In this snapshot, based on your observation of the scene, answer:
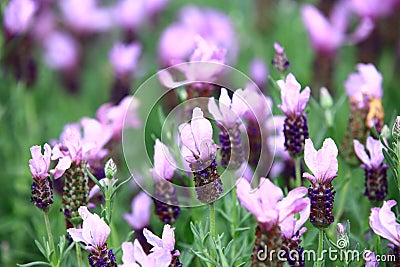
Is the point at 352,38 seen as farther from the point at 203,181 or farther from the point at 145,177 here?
the point at 203,181

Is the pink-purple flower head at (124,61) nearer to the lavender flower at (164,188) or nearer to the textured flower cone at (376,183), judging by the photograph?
the lavender flower at (164,188)

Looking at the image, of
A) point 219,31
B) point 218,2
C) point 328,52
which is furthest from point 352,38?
point 218,2

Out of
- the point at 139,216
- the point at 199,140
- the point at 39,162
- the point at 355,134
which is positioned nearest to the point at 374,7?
the point at 355,134

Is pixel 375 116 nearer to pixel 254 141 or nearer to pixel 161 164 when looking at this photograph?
pixel 254 141

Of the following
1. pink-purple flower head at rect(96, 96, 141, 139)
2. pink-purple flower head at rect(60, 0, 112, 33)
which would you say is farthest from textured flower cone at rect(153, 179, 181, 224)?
pink-purple flower head at rect(60, 0, 112, 33)

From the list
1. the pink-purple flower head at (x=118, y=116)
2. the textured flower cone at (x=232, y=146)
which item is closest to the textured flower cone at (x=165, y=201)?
the textured flower cone at (x=232, y=146)

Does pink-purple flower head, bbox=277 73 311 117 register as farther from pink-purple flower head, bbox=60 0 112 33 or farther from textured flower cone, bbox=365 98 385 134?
pink-purple flower head, bbox=60 0 112 33
